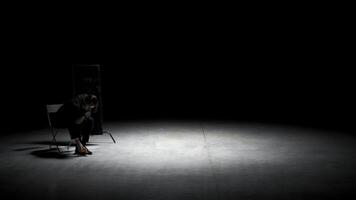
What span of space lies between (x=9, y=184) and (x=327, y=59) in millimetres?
13472

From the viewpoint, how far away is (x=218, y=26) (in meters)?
15.6

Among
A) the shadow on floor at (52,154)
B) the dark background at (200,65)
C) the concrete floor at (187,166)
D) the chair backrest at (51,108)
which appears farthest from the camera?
the dark background at (200,65)

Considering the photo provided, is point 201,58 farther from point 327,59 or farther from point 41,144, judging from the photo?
point 41,144

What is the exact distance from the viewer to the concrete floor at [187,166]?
4.23 meters

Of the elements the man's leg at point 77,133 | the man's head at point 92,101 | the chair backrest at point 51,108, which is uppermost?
the man's head at point 92,101

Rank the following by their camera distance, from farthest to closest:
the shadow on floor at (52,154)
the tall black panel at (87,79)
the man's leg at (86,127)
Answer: the tall black panel at (87,79) → the man's leg at (86,127) → the shadow on floor at (52,154)

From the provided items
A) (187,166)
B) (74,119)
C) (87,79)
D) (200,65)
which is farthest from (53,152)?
(200,65)

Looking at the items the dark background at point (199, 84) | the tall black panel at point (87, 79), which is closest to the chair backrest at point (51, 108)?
the tall black panel at point (87, 79)

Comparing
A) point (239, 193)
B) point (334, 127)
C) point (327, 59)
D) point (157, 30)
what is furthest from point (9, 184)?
point (327, 59)

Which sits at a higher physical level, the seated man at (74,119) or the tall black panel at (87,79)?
the tall black panel at (87,79)

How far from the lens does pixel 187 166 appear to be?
547cm

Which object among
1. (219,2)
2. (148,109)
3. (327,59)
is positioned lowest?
(148,109)

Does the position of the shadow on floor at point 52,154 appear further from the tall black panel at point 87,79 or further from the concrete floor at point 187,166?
the tall black panel at point 87,79

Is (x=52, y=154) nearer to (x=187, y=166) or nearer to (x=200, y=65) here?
(x=187, y=166)
